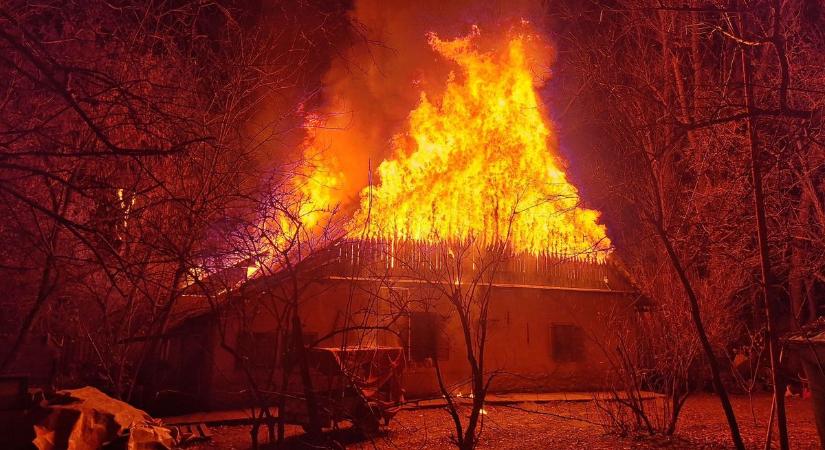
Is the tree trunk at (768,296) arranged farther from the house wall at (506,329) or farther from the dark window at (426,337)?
the dark window at (426,337)

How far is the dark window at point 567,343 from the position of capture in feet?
56.4

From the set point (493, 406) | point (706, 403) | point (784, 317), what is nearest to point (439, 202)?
point (493, 406)

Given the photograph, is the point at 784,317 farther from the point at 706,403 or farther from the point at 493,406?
the point at 493,406

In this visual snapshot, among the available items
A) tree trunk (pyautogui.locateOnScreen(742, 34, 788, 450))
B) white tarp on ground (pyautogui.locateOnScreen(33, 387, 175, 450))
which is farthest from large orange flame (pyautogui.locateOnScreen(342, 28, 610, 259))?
tree trunk (pyautogui.locateOnScreen(742, 34, 788, 450))

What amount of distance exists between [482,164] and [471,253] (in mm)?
4036

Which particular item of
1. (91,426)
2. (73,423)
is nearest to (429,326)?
(91,426)

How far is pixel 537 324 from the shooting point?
1702cm

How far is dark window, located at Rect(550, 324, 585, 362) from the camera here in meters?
17.2

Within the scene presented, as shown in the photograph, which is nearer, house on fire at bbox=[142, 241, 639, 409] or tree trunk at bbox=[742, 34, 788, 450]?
tree trunk at bbox=[742, 34, 788, 450]

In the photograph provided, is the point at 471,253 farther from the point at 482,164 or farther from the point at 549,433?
the point at 549,433

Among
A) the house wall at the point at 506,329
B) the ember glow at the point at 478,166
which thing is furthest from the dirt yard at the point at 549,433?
the ember glow at the point at 478,166

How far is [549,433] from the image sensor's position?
10734mm

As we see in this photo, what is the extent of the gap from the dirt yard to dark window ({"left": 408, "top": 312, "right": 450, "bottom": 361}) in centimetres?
219

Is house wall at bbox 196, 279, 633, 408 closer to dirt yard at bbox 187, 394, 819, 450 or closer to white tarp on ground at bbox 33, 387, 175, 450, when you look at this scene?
dirt yard at bbox 187, 394, 819, 450
